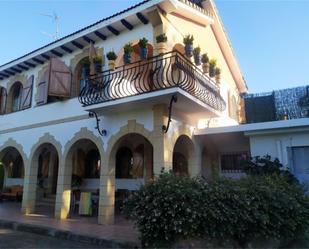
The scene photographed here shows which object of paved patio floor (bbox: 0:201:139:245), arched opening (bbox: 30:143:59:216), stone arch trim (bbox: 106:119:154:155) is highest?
stone arch trim (bbox: 106:119:154:155)

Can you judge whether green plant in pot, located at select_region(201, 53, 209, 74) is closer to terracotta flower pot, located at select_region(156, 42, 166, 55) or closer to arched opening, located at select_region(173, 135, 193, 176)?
terracotta flower pot, located at select_region(156, 42, 166, 55)

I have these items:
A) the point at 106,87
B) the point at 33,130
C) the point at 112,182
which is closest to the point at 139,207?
the point at 112,182

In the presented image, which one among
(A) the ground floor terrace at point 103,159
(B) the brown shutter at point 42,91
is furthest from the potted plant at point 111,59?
(B) the brown shutter at point 42,91

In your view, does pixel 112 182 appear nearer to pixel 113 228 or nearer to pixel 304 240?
pixel 113 228

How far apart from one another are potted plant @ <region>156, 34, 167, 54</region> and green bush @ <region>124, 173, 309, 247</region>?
4.11 metres

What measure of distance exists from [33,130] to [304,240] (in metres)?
10.7

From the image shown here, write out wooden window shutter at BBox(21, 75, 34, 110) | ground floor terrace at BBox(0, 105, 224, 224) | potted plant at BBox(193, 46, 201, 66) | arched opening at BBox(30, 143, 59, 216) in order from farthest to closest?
1. arched opening at BBox(30, 143, 59, 216)
2. wooden window shutter at BBox(21, 75, 34, 110)
3. potted plant at BBox(193, 46, 201, 66)
4. ground floor terrace at BBox(0, 105, 224, 224)

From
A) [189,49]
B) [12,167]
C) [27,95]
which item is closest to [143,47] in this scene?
A: [189,49]

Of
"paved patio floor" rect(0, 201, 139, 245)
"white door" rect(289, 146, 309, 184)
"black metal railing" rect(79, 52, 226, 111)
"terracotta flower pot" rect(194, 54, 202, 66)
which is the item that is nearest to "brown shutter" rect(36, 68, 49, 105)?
"black metal railing" rect(79, 52, 226, 111)

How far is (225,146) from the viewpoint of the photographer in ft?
39.9

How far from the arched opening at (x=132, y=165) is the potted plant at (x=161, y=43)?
13.8 feet

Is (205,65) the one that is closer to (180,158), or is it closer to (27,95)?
(180,158)

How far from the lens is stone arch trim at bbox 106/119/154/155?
889cm

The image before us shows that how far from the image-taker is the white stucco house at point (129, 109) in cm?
884
